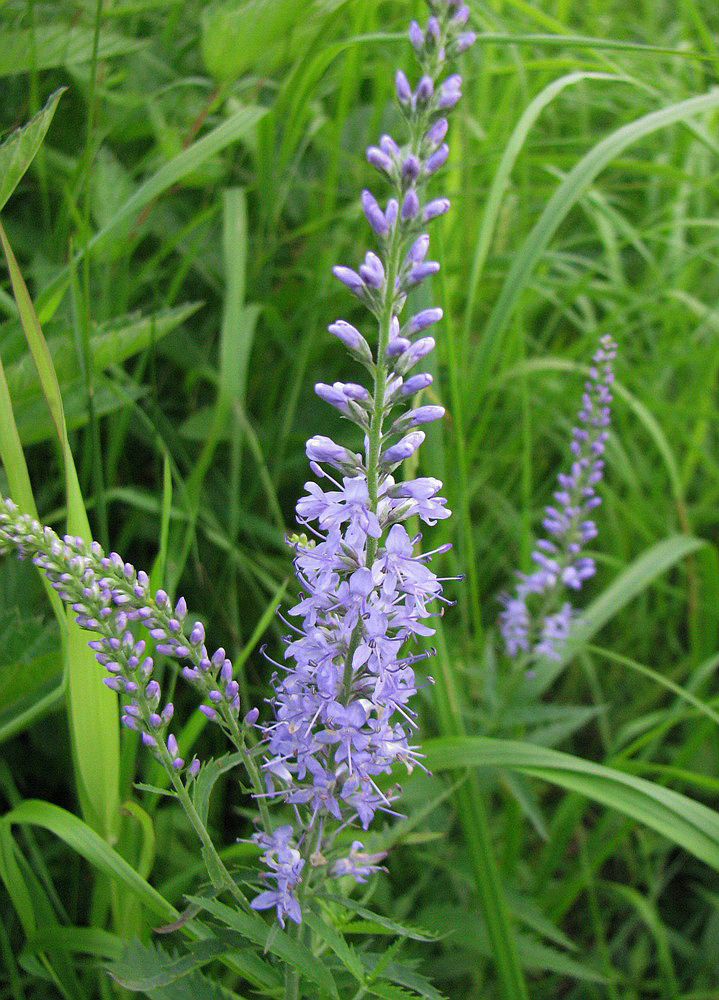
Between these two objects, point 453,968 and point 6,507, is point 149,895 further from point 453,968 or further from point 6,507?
point 453,968

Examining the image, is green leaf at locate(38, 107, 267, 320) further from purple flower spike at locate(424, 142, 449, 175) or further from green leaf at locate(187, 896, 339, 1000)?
green leaf at locate(187, 896, 339, 1000)

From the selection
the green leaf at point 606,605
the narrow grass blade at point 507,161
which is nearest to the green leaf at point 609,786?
the green leaf at point 606,605

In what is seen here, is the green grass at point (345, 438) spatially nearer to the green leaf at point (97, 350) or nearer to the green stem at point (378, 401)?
the green leaf at point (97, 350)

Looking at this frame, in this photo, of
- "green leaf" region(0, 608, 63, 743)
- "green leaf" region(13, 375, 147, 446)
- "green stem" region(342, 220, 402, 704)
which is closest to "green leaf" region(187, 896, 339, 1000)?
"green stem" region(342, 220, 402, 704)

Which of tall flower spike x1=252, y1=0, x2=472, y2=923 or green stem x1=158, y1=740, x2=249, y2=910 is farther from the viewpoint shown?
green stem x1=158, y1=740, x2=249, y2=910

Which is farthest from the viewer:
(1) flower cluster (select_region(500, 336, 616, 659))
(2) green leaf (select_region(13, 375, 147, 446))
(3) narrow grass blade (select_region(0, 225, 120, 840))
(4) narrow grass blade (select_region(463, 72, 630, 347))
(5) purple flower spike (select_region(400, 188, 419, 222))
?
(1) flower cluster (select_region(500, 336, 616, 659))

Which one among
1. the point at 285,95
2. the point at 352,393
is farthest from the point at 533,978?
the point at 285,95

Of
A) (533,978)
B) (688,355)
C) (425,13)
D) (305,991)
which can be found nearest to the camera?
(305,991)
